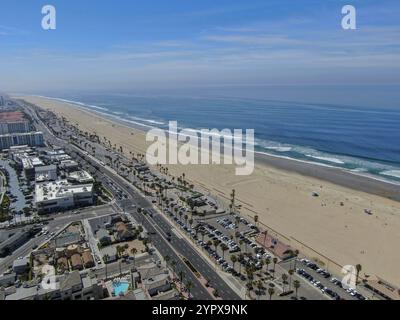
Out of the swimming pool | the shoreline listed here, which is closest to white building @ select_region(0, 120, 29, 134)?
the shoreline

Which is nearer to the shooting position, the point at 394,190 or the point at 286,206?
the point at 286,206

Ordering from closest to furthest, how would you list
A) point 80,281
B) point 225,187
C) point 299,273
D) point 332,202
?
point 80,281 < point 299,273 < point 332,202 < point 225,187

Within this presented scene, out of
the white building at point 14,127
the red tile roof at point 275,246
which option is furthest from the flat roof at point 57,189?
the white building at point 14,127

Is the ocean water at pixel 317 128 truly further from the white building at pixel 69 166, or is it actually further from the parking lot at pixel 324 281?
the white building at pixel 69 166

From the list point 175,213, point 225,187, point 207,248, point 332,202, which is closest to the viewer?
point 207,248

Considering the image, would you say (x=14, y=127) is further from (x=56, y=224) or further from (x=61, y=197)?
(x=56, y=224)

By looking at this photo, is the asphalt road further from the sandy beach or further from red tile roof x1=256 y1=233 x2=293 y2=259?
red tile roof x1=256 y1=233 x2=293 y2=259
